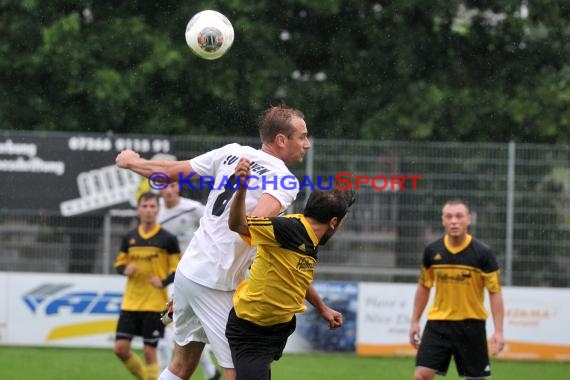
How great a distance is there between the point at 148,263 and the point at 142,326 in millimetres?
584

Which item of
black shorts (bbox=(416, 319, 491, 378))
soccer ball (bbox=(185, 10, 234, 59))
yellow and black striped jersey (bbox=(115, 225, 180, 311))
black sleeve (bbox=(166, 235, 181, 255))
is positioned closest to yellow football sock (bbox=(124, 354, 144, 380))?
yellow and black striped jersey (bbox=(115, 225, 180, 311))

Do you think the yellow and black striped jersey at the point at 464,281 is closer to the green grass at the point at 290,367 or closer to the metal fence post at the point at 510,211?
the green grass at the point at 290,367

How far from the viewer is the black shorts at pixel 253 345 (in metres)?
5.76

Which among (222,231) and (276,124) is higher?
(276,124)

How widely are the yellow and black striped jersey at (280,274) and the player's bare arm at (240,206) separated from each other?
0.48ft

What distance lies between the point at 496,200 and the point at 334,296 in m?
2.34

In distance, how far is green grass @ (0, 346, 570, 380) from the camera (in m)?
11.0

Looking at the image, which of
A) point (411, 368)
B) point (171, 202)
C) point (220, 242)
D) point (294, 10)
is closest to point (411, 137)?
point (294, 10)

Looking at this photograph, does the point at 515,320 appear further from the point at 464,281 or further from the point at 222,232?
the point at 222,232

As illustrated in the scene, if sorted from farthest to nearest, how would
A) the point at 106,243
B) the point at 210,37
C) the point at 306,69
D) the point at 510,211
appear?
the point at 306,69 → the point at 106,243 → the point at 510,211 → the point at 210,37

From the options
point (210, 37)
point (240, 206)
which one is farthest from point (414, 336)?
point (240, 206)

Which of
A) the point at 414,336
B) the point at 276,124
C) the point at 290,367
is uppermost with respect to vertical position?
the point at 276,124

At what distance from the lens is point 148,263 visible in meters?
9.91

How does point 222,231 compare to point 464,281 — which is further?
point 464,281
